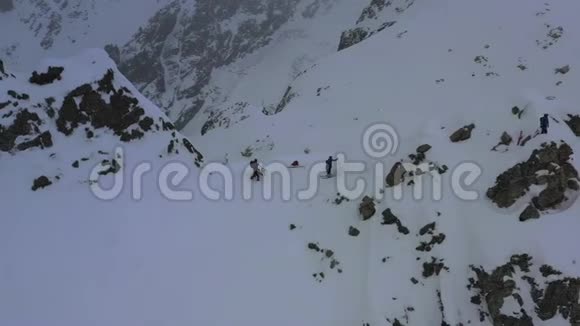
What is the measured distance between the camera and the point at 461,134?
79.6ft

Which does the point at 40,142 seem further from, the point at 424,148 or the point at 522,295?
the point at 522,295

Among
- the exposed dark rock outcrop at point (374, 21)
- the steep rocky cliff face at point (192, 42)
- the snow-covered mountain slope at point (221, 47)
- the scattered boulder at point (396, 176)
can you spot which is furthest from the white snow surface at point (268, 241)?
the steep rocky cliff face at point (192, 42)

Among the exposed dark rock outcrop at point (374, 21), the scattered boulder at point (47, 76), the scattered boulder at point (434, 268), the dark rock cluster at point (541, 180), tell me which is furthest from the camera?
the exposed dark rock outcrop at point (374, 21)

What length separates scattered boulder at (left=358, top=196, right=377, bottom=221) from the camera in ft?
72.1

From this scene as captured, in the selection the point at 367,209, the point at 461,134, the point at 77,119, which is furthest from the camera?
the point at 461,134

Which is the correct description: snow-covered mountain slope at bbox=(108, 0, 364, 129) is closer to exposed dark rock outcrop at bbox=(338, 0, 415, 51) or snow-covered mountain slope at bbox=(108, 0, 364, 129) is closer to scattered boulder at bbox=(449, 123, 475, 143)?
exposed dark rock outcrop at bbox=(338, 0, 415, 51)

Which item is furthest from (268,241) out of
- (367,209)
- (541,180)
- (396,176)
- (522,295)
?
(541,180)

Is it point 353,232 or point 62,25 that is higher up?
point 62,25

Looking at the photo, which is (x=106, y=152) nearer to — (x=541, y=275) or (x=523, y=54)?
(x=541, y=275)

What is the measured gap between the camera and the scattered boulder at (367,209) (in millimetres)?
21984

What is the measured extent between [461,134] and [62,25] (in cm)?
8351

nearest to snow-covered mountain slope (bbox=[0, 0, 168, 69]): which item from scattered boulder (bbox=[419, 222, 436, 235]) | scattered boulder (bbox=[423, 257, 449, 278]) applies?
scattered boulder (bbox=[419, 222, 436, 235])

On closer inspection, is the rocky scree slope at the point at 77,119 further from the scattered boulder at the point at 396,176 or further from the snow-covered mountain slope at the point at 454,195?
the scattered boulder at the point at 396,176

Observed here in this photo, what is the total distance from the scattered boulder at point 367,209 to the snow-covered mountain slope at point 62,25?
74591 mm
